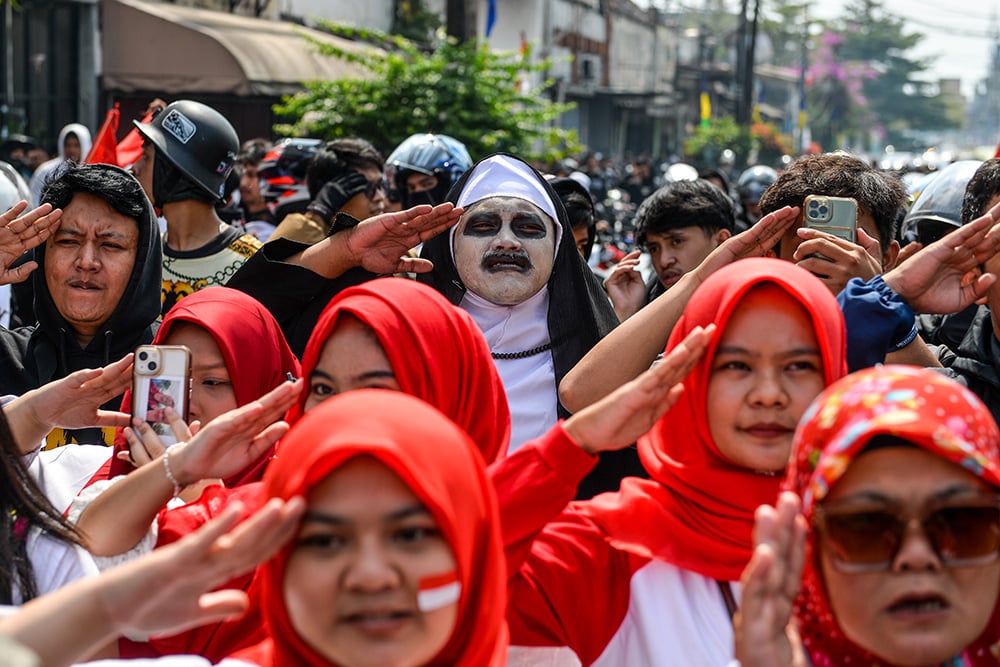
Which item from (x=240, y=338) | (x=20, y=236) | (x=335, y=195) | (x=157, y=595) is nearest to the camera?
(x=157, y=595)

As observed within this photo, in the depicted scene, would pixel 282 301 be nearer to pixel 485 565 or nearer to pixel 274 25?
pixel 485 565

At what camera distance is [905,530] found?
6.67 feet

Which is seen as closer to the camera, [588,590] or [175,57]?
[588,590]

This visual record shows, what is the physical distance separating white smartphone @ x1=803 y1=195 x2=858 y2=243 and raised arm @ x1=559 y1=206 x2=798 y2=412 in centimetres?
14

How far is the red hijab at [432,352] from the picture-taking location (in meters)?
Answer: 2.77

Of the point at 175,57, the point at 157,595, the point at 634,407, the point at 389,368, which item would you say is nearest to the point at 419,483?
the point at 157,595

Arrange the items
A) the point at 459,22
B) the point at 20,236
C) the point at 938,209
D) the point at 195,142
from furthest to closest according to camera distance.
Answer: the point at 459,22, the point at 195,142, the point at 938,209, the point at 20,236

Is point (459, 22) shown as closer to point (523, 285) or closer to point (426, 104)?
point (426, 104)

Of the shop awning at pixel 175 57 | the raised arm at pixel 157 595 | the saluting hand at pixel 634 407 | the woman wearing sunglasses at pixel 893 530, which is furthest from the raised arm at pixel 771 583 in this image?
the shop awning at pixel 175 57

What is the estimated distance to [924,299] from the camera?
335cm

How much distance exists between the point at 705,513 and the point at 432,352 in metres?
0.63

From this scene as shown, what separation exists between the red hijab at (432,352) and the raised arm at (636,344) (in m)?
0.75

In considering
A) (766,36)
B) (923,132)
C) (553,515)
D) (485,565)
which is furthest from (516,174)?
(923,132)

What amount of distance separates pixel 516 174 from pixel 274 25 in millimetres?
16996
